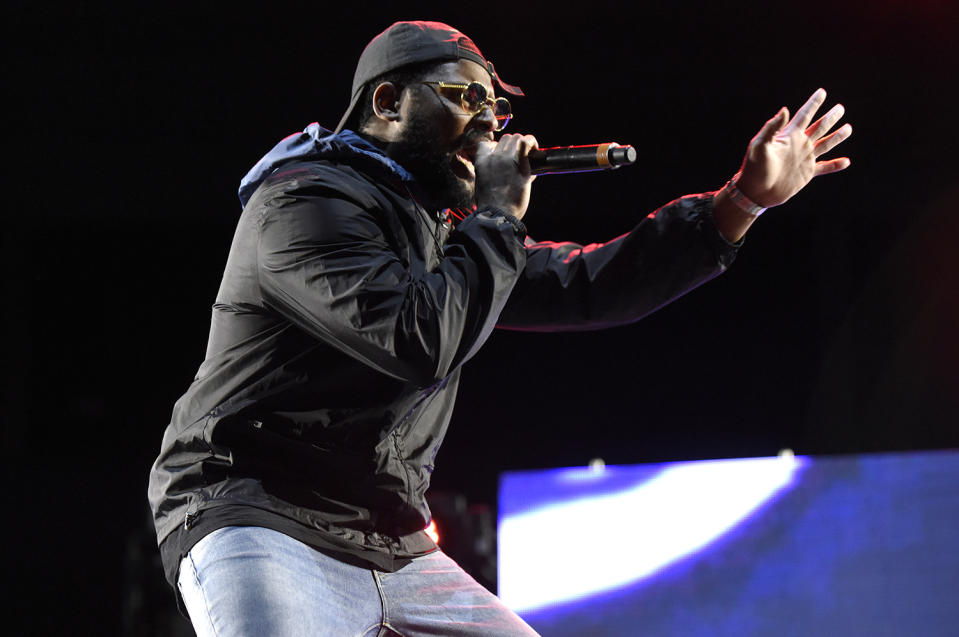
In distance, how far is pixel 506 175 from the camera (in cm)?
176

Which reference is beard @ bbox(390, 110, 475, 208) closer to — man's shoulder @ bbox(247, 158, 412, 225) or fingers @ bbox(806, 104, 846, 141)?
man's shoulder @ bbox(247, 158, 412, 225)

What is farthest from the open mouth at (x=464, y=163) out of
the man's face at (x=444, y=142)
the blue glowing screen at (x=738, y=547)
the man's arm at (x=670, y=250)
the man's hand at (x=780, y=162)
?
the blue glowing screen at (x=738, y=547)

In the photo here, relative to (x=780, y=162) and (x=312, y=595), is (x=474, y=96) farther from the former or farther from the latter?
(x=312, y=595)

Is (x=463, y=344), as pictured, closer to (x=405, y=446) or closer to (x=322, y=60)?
(x=405, y=446)

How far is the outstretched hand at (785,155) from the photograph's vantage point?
1.86 m

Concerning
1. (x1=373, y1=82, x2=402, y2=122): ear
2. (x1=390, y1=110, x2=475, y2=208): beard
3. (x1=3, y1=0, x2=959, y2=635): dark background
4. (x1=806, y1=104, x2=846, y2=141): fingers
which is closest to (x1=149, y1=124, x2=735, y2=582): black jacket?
(x1=390, y1=110, x2=475, y2=208): beard

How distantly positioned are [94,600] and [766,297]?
3.19m

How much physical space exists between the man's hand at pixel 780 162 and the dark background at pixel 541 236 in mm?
1970

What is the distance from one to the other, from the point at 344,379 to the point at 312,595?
331 mm

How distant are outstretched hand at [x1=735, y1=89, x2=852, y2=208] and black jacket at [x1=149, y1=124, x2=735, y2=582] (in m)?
0.50

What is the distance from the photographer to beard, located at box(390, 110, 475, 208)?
6.23 ft

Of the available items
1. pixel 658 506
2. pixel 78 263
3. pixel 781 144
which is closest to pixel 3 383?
pixel 78 263

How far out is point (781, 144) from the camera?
1873 mm

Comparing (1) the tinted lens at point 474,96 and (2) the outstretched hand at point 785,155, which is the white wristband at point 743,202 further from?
(1) the tinted lens at point 474,96
